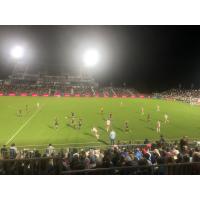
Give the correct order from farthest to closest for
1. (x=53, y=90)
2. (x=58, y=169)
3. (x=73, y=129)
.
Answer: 1. (x=53, y=90)
2. (x=73, y=129)
3. (x=58, y=169)

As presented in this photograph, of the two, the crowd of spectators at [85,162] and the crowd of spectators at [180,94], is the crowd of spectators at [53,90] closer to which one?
the crowd of spectators at [180,94]

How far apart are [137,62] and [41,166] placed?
48.3 metres

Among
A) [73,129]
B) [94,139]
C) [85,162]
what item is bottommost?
[94,139]

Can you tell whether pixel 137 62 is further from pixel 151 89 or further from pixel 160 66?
pixel 151 89

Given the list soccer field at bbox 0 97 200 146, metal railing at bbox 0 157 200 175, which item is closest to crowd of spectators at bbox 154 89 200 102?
soccer field at bbox 0 97 200 146

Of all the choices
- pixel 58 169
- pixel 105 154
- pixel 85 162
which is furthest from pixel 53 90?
pixel 58 169

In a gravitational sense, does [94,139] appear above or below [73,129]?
below

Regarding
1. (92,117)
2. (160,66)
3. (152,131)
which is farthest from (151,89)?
(152,131)

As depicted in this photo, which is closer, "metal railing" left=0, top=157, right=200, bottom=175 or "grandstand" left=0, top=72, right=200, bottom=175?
"metal railing" left=0, top=157, right=200, bottom=175

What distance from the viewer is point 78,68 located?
80.4 metres

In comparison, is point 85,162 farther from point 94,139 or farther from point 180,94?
point 180,94

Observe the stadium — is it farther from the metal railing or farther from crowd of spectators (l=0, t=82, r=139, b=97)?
crowd of spectators (l=0, t=82, r=139, b=97)

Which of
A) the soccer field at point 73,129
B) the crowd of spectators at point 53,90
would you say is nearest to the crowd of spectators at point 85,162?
the soccer field at point 73,129

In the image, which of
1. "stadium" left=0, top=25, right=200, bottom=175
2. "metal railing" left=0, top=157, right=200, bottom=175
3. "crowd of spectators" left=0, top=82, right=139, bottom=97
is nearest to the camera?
"metal railing" left=0, top=157, right=200, bottom=175
